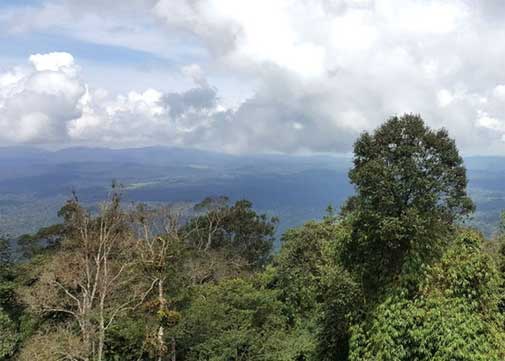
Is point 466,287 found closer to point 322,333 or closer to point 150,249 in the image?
point 322,333

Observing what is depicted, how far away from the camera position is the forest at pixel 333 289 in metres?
9.78

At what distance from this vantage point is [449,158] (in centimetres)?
1312

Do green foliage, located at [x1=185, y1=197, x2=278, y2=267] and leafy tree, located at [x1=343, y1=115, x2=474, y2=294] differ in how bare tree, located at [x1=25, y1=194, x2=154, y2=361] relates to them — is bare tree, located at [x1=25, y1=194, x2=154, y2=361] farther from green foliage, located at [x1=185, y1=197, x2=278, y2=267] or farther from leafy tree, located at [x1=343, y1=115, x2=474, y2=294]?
green foliage, located at [x1=185, y1=197, x2=278, y2=267]

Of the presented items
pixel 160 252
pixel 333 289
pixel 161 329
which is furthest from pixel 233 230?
pixel 333 289

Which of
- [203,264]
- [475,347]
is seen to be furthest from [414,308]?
[203,264]

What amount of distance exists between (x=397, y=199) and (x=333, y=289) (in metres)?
3.03

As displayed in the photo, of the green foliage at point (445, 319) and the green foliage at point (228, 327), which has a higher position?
the green foliage at point (445, 319)

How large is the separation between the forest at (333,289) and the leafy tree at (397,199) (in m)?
0.03

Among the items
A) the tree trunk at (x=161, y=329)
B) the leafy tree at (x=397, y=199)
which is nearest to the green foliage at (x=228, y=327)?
the tree trunk at (x=161, y=329)

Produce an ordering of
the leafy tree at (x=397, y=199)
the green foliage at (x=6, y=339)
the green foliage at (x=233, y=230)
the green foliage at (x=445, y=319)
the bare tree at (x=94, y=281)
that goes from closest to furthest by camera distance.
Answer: the green foliage at (x=445, y=319)
the leafy tree at (x=397, y=199)
the bare tree at (x=94, y=281)
the green foliage at (x=6, y=339)
the green foliage at (x=233, y=230)

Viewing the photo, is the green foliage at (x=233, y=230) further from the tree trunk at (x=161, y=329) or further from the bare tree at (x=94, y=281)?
the tree trunk at (x=161, y=329)

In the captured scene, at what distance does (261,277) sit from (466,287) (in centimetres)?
1853

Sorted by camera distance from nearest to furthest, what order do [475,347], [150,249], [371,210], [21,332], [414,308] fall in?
[475,347] → [414,308] → [371,210] → [150,249] → [21,332]

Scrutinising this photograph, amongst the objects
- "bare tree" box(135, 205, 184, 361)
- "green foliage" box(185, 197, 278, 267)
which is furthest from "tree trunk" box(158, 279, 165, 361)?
"green foliage" box(185, 197, 278, 267)
